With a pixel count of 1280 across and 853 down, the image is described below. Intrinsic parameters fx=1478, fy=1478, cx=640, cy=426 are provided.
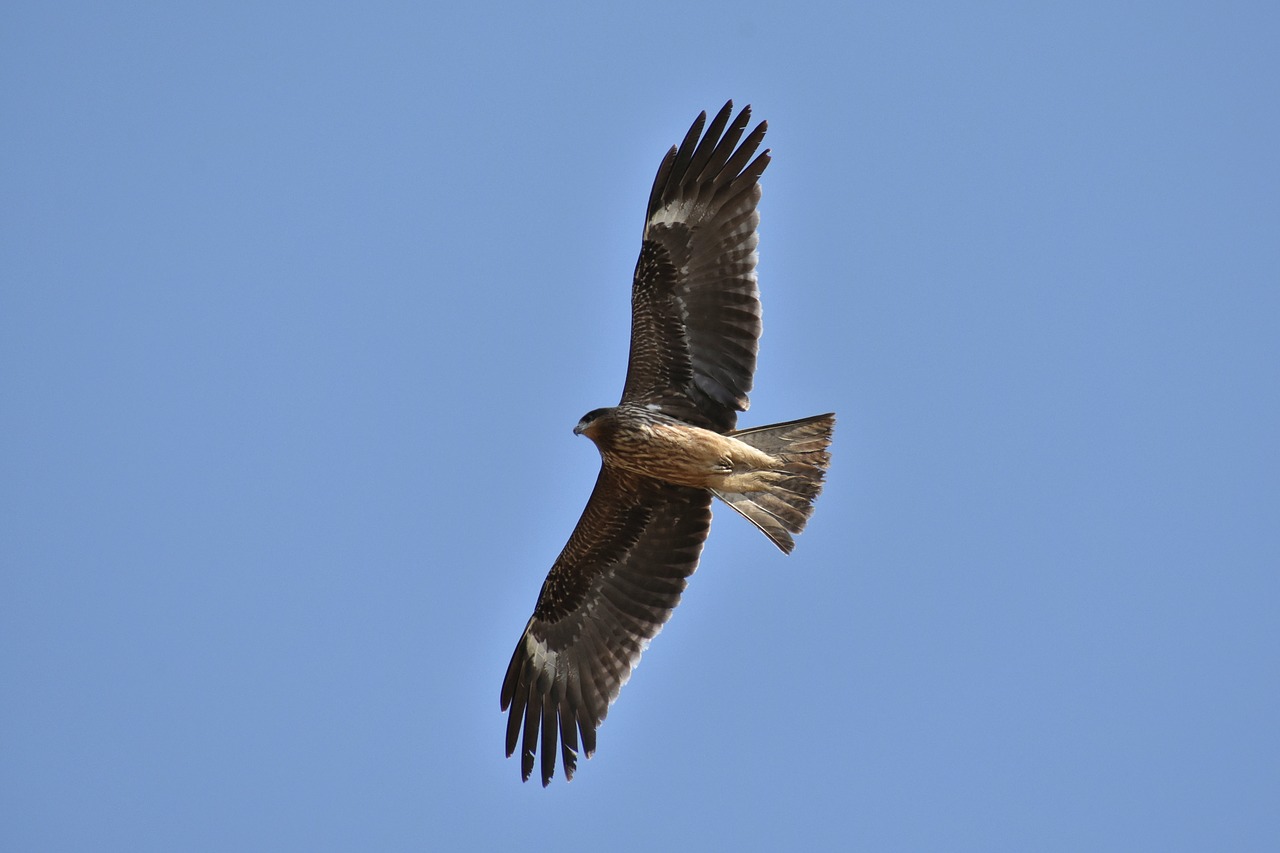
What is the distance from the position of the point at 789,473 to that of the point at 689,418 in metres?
0.87

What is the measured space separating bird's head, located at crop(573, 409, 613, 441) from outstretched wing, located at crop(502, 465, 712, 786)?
43 centimetres

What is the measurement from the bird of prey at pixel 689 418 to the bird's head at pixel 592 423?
0.01 metres

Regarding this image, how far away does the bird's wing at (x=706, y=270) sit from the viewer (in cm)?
1119

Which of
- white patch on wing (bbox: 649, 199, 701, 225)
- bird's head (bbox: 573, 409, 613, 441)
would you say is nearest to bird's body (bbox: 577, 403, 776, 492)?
bird's head (bbox: 573, 409, 613, 441)

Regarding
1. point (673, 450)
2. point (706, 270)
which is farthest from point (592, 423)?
point (706, 270)

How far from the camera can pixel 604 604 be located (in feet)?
39.5

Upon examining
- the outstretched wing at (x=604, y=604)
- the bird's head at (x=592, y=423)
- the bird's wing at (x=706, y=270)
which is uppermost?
the bird's wing at (x=706, y=270)

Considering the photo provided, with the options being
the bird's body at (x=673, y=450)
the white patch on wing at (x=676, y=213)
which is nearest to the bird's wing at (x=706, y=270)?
the white patch on wing at (x=676, y=213)

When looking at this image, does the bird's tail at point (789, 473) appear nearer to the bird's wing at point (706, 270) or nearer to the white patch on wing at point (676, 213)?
the bird's wing at point (706, 270)

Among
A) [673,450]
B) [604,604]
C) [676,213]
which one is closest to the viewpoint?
[673,450]

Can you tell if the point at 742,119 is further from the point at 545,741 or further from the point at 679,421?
the point at 545,741

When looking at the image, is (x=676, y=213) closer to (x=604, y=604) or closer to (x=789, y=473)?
(x=789, y=473)

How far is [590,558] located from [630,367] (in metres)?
1.65

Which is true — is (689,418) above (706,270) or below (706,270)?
below
